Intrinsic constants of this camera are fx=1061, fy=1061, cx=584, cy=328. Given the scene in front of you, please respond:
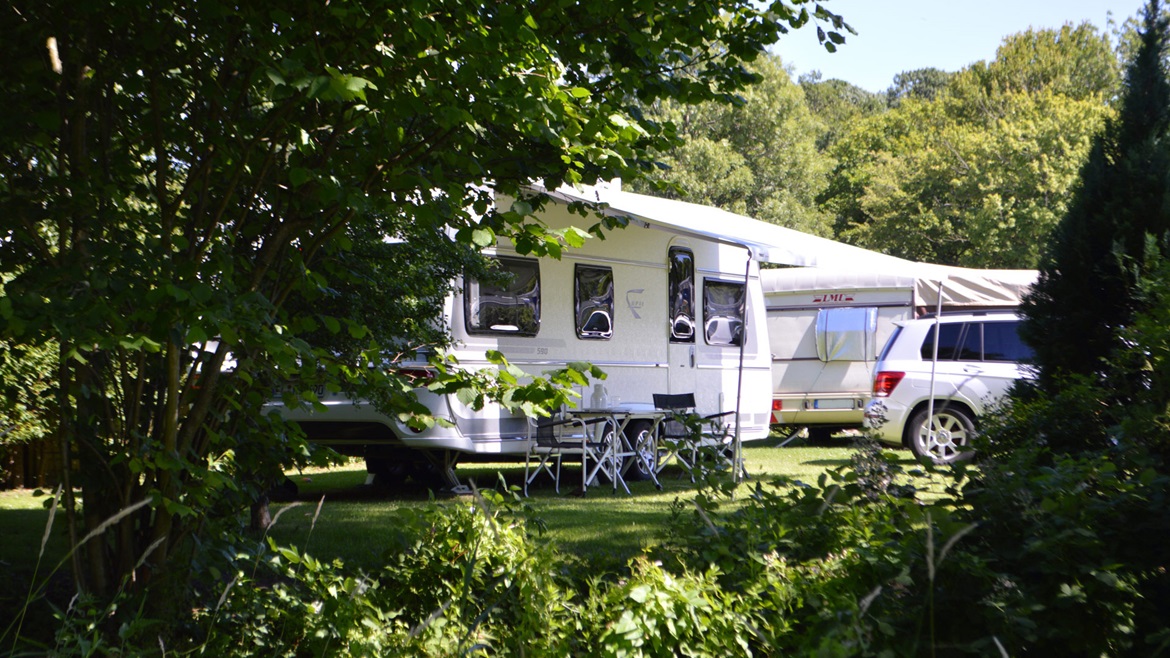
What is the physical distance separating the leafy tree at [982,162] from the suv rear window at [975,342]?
15801 mm

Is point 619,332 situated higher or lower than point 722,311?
lower

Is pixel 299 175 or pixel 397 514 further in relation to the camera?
pixel 397 514

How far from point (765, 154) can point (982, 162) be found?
6.53 metres

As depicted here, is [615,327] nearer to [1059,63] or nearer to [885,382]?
[885,382]

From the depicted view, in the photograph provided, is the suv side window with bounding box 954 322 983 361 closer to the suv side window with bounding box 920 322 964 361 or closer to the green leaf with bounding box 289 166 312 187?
the suv side window with bounding box 920 322 964 361

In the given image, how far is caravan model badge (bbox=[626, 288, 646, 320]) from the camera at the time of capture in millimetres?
10547

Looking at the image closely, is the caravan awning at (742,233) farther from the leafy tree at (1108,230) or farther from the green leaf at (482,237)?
the green leaf at (482,237)

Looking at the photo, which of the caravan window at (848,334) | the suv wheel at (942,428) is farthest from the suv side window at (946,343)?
the caravan window at (848,334)

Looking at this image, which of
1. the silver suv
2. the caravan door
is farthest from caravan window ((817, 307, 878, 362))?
the caravan door

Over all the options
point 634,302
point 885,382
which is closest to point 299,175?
point 634,302

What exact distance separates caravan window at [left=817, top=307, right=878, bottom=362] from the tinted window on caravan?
14.9 ft

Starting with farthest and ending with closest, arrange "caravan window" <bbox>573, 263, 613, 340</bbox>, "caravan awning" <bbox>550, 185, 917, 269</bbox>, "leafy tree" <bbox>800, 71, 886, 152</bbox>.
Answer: "leafy tree" <bbox>800, 71, 886, 152</bbox> < "caravan window" <bbox>573, 263, 613, 340</bbox> < "caravan awning" <bbox>550, 185, 917, 269</bbox>

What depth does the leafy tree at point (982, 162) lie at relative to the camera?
2969 centimetres

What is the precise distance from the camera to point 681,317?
11.2 metres
